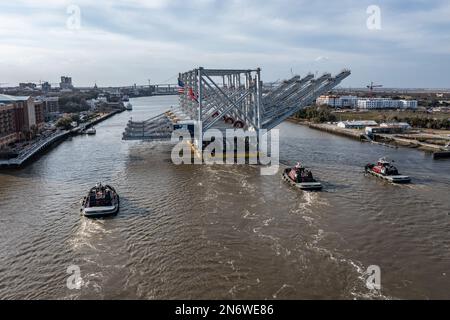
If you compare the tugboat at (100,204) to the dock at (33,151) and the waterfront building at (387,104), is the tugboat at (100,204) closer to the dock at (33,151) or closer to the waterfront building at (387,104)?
the dock at (33,151)

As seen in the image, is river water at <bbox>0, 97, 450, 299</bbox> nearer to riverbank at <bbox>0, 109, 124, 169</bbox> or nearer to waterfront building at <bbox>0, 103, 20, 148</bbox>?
riverbank at <bbox>0, 109, 124, 169</bbox>

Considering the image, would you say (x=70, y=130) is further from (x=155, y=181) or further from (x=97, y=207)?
(x=97, y=207)

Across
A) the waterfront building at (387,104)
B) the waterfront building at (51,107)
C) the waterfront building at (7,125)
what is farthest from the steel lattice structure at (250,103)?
the waterfront building at (387,104)

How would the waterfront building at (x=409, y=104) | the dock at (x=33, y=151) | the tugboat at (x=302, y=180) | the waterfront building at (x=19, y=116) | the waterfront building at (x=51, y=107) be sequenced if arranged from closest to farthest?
the tugboat at (x=302, y=180) < the dock at (x=33, y=151) < the waterfront building at (x=19, y=116) < the waterfront building at (x=51, y=107) < the waterfront building at (x=409, y=104)

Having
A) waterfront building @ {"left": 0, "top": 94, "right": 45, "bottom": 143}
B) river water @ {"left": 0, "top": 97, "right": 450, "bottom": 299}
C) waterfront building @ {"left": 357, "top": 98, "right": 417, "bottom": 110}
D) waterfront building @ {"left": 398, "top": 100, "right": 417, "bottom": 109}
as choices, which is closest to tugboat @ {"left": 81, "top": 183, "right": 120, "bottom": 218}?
river water @ {"left": 0, "top": 97, "right": 450, "bottom": 299}
